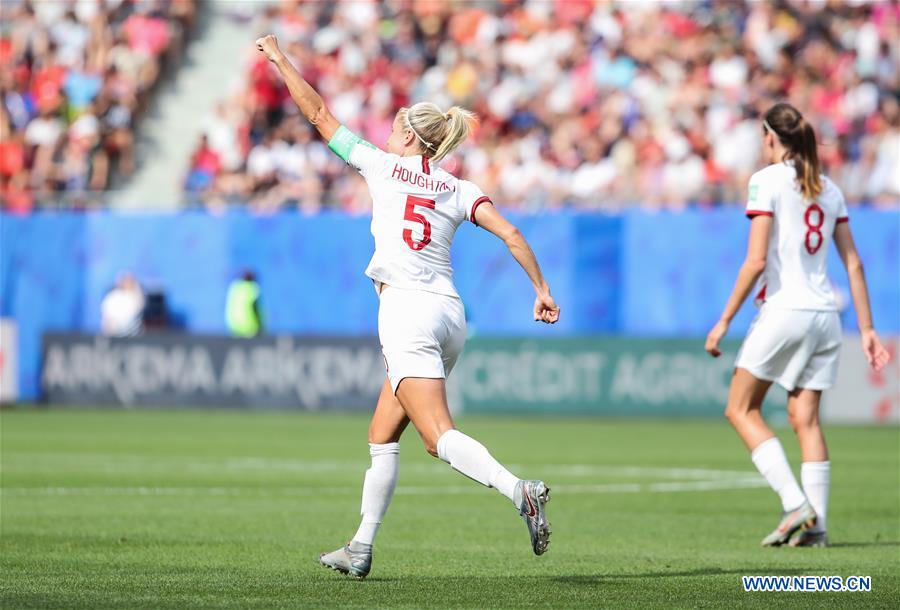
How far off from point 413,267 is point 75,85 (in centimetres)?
2347

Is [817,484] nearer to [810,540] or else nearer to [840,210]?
[810,540]

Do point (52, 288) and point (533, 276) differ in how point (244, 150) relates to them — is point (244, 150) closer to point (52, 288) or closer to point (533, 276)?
point (52, 288)

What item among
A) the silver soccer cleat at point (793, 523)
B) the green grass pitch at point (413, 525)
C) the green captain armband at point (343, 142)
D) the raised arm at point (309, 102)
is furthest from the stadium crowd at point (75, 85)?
the green captain armband at point (343, 142)

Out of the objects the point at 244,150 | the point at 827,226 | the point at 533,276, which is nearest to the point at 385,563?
the point at 533,276

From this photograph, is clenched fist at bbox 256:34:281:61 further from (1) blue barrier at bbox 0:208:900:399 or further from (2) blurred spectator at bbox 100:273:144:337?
(2) blurred spectator at bbox 100:273:144:337

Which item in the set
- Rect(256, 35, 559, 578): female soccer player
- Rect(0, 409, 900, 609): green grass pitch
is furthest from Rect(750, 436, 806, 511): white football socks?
Rect(256, 35, 559, 578): female soccer player

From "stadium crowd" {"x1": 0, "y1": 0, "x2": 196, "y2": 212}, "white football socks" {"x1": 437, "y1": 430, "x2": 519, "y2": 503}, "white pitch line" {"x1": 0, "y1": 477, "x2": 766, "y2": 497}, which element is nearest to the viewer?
"white football socks" {"x1": 437, "y1": 430, "x2": 519, "y2": 503}

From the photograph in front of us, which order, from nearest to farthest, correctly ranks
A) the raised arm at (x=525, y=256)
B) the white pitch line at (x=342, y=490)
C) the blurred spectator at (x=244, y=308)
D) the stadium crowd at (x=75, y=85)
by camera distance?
1. the raised arm at (x=525, y=256)
2. the white pitch line at (x=342, y=490)
3. the blurred spectator at (x=244, y=308)
4. the stadium crowd at (x=75, y=85)

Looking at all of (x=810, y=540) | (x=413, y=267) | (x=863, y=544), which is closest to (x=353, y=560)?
(x=413, y=267)

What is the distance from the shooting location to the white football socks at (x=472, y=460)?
779cm

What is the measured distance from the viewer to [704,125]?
26453 millimetres

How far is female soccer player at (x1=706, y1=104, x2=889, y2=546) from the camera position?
10.2 meters

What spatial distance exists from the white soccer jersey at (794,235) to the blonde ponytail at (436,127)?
8.58 ft

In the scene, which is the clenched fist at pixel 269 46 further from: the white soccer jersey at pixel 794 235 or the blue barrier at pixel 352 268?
the blue barrier at pixel 352 268
